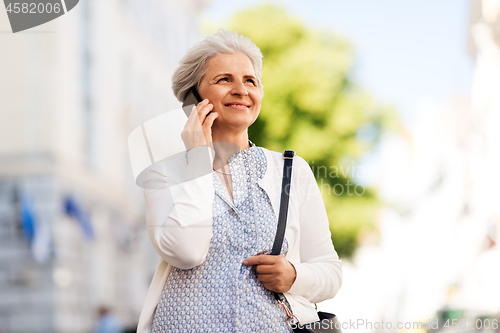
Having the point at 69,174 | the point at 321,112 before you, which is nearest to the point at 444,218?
the point at 321,112

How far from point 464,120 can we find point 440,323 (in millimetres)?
22018

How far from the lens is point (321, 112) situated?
16.8m

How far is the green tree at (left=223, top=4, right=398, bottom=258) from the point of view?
16.3m

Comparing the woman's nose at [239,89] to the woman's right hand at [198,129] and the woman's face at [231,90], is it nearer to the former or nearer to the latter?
the woman's face at [231,90]

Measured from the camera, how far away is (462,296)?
75.4ft

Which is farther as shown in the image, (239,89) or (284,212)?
(239,89)

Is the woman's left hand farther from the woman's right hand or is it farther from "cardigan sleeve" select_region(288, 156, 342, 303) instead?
the woman's right hand

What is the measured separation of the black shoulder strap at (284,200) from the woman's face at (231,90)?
8.2 inches

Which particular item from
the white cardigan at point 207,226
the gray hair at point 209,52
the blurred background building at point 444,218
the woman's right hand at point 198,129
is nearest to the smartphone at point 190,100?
the gray hair at point 209,52

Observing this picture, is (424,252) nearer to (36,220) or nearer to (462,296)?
(462,296)

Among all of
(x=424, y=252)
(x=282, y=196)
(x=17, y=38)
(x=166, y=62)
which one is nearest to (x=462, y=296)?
(x=424, y=252)

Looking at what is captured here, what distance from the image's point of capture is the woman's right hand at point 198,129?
225 cm

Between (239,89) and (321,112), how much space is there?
14.6 m

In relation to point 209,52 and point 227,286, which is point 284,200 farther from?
point 209,52
